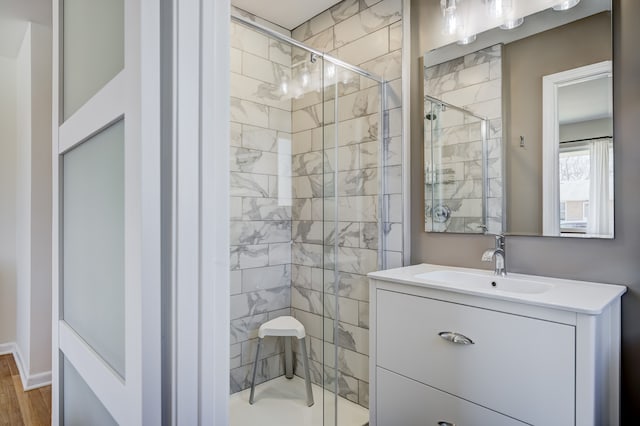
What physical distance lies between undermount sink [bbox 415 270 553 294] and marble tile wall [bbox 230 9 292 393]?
1.02 metres

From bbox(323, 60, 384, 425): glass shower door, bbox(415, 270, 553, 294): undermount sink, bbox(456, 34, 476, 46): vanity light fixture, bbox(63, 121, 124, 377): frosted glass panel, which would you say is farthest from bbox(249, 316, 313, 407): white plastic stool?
bbox(456, 34, 476, 46): vanity light fixture

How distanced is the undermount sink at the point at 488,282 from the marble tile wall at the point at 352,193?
1.19 ft

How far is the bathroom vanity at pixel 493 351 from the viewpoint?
1.12 m

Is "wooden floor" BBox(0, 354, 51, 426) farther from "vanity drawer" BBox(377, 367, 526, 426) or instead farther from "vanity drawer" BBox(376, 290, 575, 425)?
"vanity drawer" BBox(376, 290, 575, 425)

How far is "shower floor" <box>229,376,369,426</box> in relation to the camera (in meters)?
2.08

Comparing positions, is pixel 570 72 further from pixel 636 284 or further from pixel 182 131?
pixel 182 131

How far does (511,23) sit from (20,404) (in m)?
3.72

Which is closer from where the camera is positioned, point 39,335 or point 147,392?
point 147,392

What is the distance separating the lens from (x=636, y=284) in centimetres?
137

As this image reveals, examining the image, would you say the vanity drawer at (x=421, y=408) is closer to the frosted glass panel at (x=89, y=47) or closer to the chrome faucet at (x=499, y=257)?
the chrome faucet at (x=499, y=257)

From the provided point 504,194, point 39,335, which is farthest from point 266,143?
point 39,335

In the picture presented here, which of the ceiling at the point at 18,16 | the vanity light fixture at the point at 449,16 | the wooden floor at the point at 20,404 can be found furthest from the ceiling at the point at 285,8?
the wooden floor at the point at 20,404

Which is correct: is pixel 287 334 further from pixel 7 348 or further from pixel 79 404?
pixel 7 348

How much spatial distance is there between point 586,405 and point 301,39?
8.69ft
